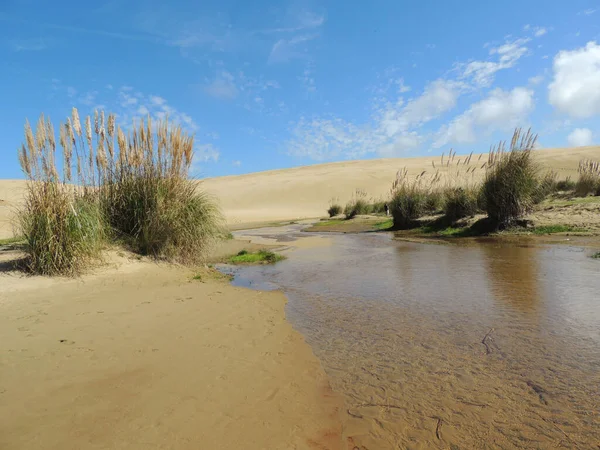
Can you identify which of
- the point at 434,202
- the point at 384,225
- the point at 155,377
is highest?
the point at 434,202

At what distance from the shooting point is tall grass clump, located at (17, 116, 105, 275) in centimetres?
559

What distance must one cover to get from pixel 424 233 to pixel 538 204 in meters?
3.98

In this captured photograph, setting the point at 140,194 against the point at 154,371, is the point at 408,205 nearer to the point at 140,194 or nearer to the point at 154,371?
the point at 140,194

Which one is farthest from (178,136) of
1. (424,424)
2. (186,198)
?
(424,424)

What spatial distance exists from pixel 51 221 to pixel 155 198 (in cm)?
174

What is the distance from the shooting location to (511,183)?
11391mm

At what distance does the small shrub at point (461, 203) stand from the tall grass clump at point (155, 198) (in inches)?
384

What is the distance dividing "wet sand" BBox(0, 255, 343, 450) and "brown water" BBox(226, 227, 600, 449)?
13.0 inches

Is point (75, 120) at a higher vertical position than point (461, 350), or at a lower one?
higher

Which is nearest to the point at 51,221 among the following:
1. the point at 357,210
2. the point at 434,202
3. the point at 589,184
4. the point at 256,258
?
the point at 256,258

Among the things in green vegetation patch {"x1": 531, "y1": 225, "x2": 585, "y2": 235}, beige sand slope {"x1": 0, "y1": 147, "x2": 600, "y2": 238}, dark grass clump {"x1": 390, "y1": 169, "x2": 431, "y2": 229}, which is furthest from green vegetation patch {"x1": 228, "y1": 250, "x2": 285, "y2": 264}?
A: beige sand slope {"x1": 0, "y1": 147, "x2": 600, "y2": 238}

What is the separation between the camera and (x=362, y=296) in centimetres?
544

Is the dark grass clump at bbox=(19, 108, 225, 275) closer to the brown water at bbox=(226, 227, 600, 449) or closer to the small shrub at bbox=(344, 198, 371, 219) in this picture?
the brown water at bbox=(226, 227, 600, 449)

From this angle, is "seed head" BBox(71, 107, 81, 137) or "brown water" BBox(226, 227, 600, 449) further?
"seed head" BBox(71, 107, 81, 137)
